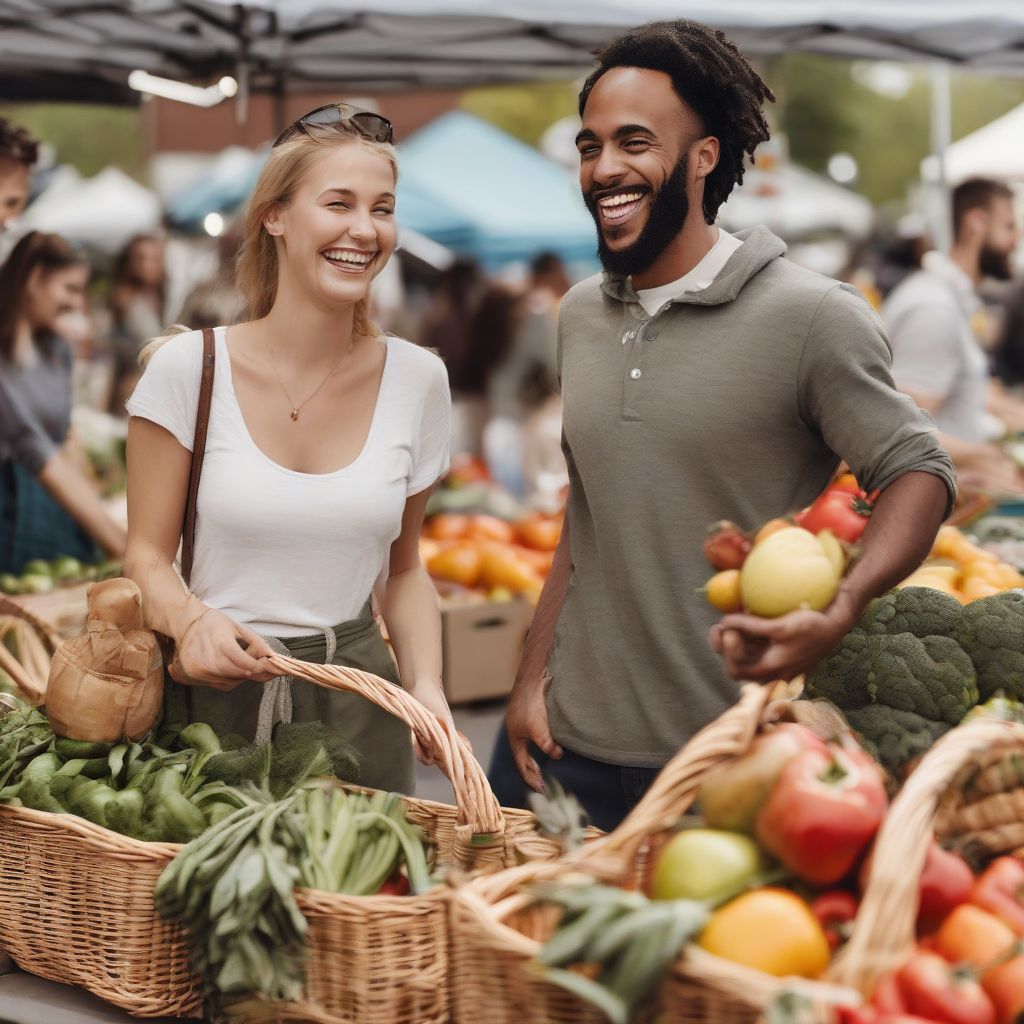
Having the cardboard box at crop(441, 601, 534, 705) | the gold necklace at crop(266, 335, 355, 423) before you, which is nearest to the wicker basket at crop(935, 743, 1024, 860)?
the gold necklace at crop(266, 335, 355, 423)

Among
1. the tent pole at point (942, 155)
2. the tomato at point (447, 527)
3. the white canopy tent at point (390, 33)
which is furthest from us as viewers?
the tent pole at point (942, 155)

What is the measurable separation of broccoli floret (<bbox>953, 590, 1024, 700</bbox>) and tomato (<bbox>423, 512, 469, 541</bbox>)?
458 centimetres

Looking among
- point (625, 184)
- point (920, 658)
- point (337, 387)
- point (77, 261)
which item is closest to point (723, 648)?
point (920, 658)

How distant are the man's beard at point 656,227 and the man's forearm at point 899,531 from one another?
67 cm

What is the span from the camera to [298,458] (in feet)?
8.91

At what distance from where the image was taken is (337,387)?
9.21 feet

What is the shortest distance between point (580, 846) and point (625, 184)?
1.20 metres

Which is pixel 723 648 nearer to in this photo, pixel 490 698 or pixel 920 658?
pixel 920 658

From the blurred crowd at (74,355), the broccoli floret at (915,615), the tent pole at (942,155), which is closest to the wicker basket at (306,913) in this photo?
the broccoli floret at (915,615)

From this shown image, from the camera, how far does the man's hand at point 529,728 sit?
2742 millimetres

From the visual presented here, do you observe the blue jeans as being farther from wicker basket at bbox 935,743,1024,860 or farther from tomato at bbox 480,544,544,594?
tomato at bbox 480,544,544,594

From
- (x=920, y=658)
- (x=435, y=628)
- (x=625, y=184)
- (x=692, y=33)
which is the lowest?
(x=435, y=628)

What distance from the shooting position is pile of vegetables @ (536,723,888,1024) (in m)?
1.63

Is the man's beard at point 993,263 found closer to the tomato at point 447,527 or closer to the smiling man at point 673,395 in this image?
the tomato at point 447,527
